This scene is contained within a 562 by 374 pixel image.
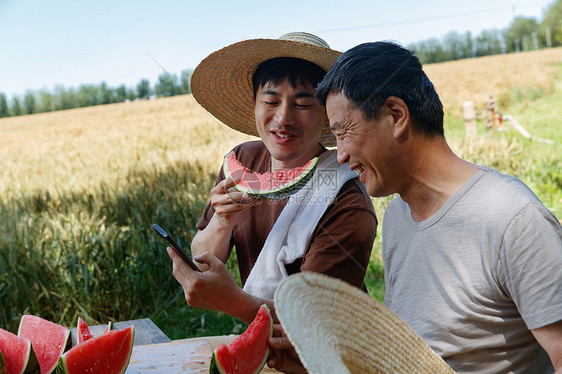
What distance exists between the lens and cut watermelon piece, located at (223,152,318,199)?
2047mm

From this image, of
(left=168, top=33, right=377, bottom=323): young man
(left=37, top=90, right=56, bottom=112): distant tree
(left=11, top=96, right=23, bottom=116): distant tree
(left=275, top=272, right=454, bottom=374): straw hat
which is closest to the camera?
(left=275, top=272, right=454, bottom=374): straw hat

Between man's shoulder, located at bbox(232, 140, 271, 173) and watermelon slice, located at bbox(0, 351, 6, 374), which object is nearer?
watermelon slice, located at bbox(0, 351, 6, 374)

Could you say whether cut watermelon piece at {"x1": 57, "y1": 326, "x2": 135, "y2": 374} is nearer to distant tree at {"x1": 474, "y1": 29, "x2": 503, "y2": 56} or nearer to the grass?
the grass

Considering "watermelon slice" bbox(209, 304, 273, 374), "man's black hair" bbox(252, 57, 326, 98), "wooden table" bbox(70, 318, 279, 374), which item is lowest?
"wooden table" bbox(70, 318, 279, 374)

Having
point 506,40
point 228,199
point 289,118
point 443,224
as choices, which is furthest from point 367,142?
point 506,40

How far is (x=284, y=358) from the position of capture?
1821 millimetres

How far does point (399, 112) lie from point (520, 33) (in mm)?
85053

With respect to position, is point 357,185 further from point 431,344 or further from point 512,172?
point 512,172

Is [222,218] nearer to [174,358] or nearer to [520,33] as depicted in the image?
[174,358]

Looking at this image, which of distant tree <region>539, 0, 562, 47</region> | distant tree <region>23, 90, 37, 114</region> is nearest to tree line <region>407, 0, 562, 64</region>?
distant tree <region>539, 0, 562, 47</region>

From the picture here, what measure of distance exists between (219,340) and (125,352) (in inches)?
17.6

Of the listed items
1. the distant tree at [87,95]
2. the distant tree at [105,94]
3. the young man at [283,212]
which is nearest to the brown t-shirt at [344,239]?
the young man at [283,212]

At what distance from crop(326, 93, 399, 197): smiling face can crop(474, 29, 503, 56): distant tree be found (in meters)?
61.3

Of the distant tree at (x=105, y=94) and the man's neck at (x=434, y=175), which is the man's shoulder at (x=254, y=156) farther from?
the distant tree at (x=105, y=94)
